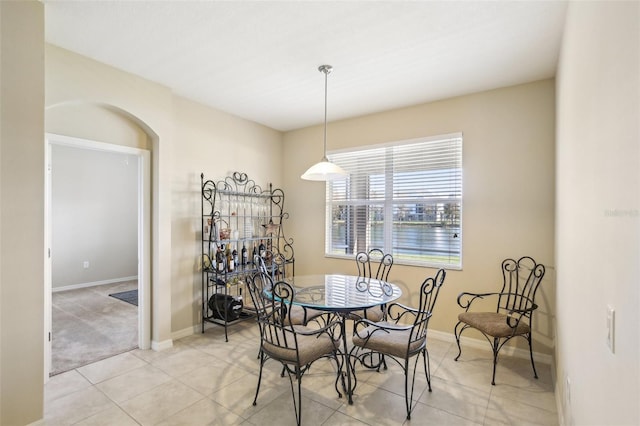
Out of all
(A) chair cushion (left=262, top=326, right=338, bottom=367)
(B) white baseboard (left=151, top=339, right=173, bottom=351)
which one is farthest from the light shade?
(B) white baseboard (left=151, top=339, right=173, bottom=351)

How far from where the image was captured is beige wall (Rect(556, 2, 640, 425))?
78 cm

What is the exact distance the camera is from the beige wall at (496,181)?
3.15 m

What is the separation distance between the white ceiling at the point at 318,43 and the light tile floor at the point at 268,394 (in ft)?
9.21

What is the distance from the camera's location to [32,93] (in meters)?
2.19

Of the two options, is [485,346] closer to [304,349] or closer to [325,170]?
[304,349]

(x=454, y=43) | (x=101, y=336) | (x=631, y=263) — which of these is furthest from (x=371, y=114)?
(x=101, y=336)

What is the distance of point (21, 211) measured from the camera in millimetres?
2156

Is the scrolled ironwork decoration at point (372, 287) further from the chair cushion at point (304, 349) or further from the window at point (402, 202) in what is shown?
the window at point (402, 202)

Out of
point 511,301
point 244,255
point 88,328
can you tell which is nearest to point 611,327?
point 511,301

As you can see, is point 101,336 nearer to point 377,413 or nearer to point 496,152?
point 377,413

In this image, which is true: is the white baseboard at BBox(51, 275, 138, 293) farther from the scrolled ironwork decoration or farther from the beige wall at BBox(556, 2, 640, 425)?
the beige wall at BBox(556, 2, 640, 425)

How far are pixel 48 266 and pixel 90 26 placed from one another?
6.58 ft

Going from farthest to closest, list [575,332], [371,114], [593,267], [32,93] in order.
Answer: [371,114] < [32,93] < [575,332] < [593,267]

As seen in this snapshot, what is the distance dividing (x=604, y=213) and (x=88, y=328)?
516 cm
